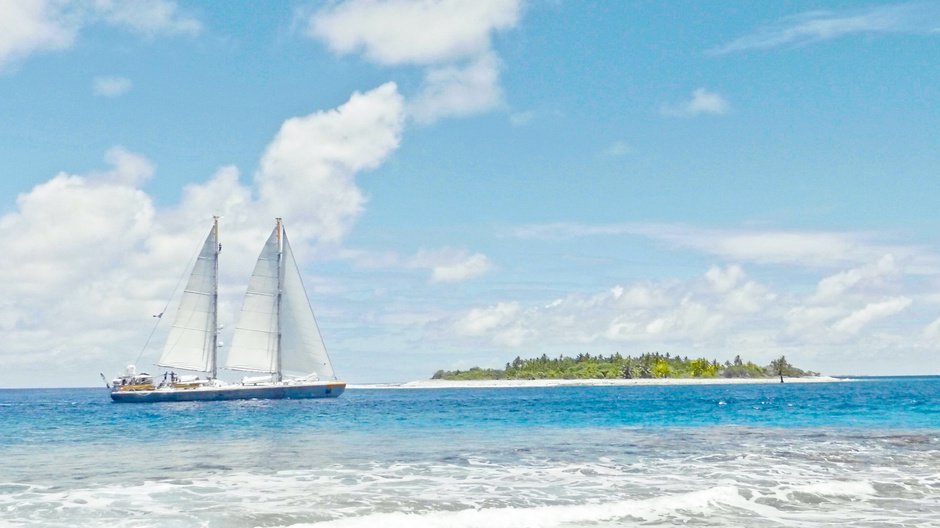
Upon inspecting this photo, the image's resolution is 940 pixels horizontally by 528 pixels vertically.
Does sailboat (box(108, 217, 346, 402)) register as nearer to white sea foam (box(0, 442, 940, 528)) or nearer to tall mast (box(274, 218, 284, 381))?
tall mast (box(274, 218, 284, 381))

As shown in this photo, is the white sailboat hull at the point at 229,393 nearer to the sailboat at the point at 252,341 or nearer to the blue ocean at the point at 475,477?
the sailboat at the point at 252,341

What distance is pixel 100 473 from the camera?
27.2m

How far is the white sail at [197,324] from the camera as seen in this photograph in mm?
90475

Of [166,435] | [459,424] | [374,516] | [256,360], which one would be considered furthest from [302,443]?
[256,360]

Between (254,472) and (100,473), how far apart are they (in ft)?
17.0

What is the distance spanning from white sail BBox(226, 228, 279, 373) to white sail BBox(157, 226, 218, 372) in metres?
2.89

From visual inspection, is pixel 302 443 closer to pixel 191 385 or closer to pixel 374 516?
pixel 374 516

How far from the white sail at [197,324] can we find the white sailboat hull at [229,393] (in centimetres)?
300

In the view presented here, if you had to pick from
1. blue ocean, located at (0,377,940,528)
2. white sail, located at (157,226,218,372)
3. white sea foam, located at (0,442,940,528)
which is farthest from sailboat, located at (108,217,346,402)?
white sea foam, located at (0,442,940,528)

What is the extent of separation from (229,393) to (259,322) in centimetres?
848

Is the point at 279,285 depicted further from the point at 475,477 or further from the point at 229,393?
the point at 475,477

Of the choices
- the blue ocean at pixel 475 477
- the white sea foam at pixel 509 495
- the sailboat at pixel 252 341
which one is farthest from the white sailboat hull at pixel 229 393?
the white sea foam at pixel 509 495

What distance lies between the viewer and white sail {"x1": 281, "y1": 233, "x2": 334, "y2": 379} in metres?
Answer: 94.4

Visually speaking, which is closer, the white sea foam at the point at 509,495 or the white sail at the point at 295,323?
the white sea foam at the point at 509,495
